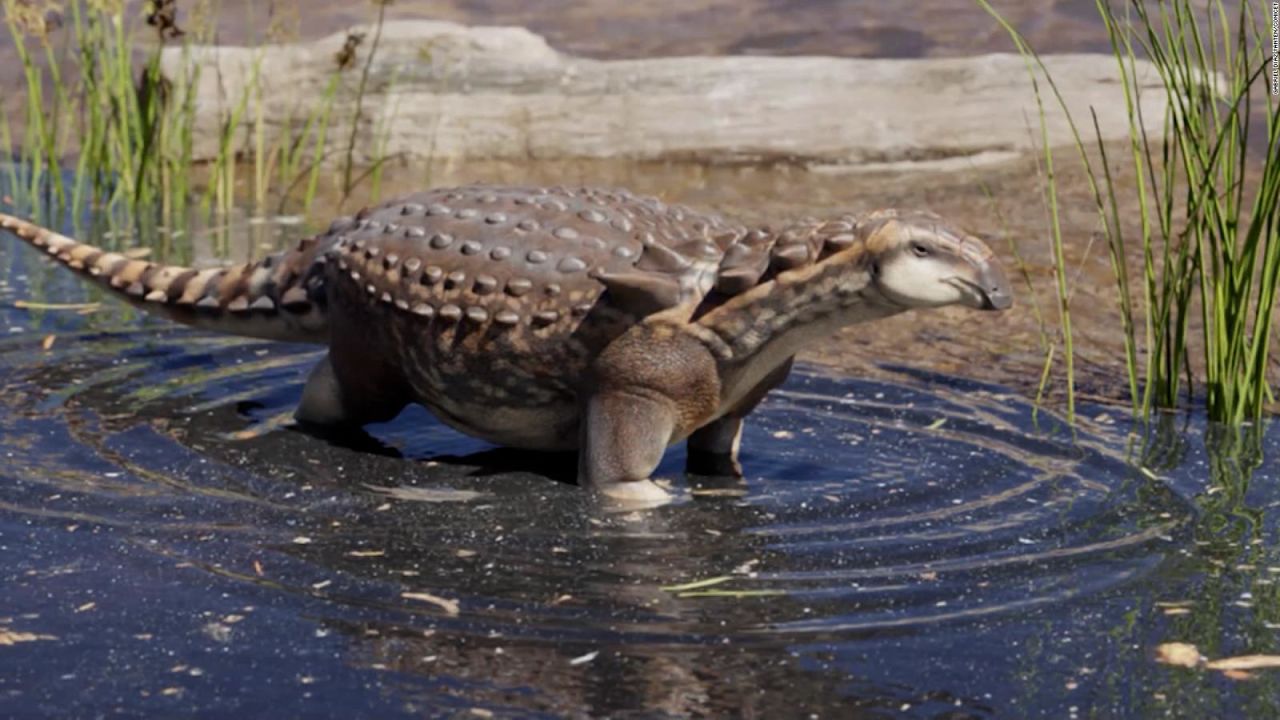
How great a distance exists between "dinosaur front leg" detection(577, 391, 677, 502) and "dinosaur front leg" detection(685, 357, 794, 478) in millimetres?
357

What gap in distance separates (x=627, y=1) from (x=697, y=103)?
390 cm

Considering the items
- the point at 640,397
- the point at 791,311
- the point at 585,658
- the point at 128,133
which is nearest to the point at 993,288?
the point at 791,311

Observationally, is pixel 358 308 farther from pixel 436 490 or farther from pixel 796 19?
pixel 796 19

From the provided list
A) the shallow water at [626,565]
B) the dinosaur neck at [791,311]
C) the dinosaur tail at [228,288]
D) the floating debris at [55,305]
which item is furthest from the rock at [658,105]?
the dinosaur neck at [791,311]

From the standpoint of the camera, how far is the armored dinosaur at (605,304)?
507cm

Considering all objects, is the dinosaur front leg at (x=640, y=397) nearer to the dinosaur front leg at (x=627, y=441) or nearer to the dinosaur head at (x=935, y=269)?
the dinosaur front leg at (x=627, y=441)

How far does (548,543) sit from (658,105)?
6598mm

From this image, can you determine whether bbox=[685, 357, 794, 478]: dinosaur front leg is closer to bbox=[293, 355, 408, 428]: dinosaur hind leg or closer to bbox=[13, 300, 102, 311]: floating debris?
bbox=[293, 355, 408, 428]: dinosaur hind leg

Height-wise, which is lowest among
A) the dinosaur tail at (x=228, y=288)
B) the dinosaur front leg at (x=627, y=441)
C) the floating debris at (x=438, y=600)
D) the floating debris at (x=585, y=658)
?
the floating debris at (x=438, y=600)

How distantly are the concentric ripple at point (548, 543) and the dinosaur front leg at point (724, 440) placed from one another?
9cm

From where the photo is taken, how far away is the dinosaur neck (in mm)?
5059

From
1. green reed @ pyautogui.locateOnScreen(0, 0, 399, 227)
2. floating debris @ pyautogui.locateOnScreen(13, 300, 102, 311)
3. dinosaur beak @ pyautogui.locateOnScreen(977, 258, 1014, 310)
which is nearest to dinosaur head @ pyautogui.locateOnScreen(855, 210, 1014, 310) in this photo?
dinosaur beak @ pyautogui.locateOnScreen(977, 258, 1014, 310)

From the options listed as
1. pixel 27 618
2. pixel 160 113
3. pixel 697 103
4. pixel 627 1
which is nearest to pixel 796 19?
pixel 627 1

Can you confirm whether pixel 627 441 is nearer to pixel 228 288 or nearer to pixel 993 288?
pixel 993 288
